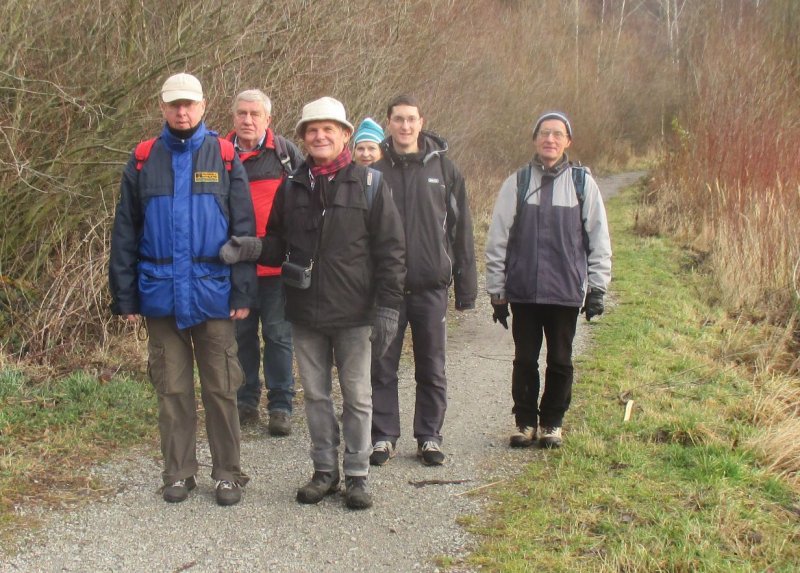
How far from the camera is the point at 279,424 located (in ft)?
17.3

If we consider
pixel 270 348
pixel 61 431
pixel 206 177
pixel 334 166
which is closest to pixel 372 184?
pixel 334 166

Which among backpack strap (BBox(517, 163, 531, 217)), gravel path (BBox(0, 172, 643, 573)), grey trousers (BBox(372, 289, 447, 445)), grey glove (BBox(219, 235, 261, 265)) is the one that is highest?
backpack strap (BBox(517, 163, 531, 217))

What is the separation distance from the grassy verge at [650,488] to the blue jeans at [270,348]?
1.59 m

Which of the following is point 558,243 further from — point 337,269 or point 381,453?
point 381,453

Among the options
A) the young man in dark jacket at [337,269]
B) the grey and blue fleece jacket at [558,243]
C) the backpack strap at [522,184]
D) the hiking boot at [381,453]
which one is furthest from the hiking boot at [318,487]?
the backpack strap at [522,184]

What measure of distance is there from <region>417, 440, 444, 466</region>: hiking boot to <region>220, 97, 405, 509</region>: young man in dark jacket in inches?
25.1

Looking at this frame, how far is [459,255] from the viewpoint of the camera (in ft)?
16.0

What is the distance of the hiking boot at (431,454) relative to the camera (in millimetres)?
4816

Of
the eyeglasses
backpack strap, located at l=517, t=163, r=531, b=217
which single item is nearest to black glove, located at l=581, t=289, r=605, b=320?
backpack strap, located at l=517, t=163, r=531, b=217

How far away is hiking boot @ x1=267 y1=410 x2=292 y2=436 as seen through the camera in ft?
17.3

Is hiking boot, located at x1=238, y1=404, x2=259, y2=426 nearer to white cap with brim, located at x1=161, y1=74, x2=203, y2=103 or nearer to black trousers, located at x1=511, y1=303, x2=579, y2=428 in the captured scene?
black trousers, located at x1=511, y1=303, x2=579, y2=428

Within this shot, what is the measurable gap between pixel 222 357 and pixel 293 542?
956 mm

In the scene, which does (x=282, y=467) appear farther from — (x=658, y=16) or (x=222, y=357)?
(x=658, y=16)

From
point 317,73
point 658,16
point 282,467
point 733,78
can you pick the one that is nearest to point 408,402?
point 282,467
